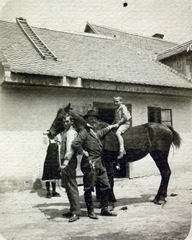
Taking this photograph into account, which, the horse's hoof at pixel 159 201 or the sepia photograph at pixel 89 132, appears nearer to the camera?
the sepia photograph at pixel 89 132

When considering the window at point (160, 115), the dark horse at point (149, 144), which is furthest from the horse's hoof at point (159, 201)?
the window at point (160, 115)

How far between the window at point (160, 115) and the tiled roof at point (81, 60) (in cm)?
58

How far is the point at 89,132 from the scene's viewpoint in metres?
3.79

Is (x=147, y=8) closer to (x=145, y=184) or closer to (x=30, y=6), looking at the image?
(x=30, y=6)

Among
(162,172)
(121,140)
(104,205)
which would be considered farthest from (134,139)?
(104,205)

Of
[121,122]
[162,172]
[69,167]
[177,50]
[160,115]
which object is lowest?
[162,172]

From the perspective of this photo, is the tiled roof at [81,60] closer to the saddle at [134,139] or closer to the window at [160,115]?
the window at [160,115]

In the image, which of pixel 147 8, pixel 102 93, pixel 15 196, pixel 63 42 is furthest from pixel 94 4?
pixel 15 196

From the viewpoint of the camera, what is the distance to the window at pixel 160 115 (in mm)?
5766

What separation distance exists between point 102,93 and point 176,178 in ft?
6.91

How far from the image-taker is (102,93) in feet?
17.9

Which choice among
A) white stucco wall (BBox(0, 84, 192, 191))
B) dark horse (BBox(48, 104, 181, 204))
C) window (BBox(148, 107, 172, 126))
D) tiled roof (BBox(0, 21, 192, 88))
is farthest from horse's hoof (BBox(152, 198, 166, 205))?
tiled roof (BBox(0, 21, 192, 88))

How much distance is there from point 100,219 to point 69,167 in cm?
77

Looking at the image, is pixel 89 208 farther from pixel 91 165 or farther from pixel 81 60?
pixel 81 60
